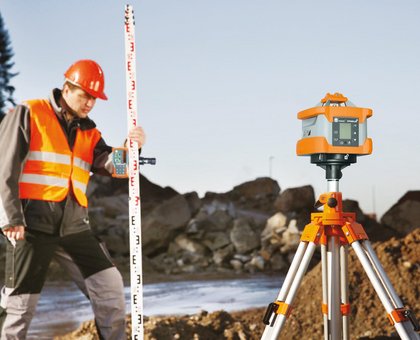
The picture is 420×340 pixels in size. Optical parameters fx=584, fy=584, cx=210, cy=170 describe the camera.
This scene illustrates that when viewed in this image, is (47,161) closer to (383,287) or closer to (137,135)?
(137,135)

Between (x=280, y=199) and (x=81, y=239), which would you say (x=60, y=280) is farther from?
(x=81, y=239)

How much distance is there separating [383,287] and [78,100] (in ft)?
7.81

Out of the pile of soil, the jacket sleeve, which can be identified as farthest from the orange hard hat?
the pile of soil

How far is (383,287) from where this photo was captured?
359 centimetres

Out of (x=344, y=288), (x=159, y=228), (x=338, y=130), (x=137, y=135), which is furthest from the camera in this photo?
(x=159, y=228)

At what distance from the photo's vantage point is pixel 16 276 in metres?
3.85

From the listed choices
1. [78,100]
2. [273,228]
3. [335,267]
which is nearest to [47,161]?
[78,100]

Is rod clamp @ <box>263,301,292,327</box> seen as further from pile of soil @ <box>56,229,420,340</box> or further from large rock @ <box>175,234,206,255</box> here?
large rock @ <box>175,234,206,255</box>

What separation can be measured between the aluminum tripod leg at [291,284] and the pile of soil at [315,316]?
2219 millimetres

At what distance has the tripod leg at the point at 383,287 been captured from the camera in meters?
3.54

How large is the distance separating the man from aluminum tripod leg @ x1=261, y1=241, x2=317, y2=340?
1.19m

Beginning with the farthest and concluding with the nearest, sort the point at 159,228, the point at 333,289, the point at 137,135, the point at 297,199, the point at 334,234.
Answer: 1. the point at 297,199
2. the point at 159,228
3. the point at 137,135
4. the point at 333,289
5. the point at 334,234

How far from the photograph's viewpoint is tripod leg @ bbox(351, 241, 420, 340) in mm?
3545

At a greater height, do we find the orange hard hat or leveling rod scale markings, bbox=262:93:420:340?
the orange hard hat
